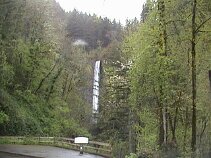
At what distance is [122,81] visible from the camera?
3481cm

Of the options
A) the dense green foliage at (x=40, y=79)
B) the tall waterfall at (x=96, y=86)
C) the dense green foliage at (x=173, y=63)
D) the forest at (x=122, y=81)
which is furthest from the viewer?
the tall waterfall at (x=96, y=86)

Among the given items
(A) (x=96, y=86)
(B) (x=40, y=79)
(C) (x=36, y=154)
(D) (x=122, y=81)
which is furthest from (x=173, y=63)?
(A) (x=96, y=86)

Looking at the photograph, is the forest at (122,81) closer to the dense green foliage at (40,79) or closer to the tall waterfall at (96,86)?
the dense green foliage at (40,79)

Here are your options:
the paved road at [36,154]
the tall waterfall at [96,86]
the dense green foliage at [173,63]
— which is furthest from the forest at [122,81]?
the paved road at [36,154]

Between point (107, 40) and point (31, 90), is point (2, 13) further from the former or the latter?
point (107, 40)

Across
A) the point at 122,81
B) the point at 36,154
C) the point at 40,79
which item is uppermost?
the point at 40,79

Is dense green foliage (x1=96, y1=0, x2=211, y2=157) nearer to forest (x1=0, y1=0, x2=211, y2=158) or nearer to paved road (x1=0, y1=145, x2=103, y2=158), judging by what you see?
forest (x1=0, y1=0, x2=211, y2=158)

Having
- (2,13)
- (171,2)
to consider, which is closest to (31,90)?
(2,13)

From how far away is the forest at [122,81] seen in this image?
15.7 metres

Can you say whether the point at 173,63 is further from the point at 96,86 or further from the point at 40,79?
the point at 96,86

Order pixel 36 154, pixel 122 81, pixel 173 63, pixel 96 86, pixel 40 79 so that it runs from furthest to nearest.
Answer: pixel 96 86
pixel 40 79
pixel 122 81
pixel 36 154
pixel 173 63

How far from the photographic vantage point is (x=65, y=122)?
140 feet

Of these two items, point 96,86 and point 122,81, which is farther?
point 96,86

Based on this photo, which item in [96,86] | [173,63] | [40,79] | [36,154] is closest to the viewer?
[173,63]
